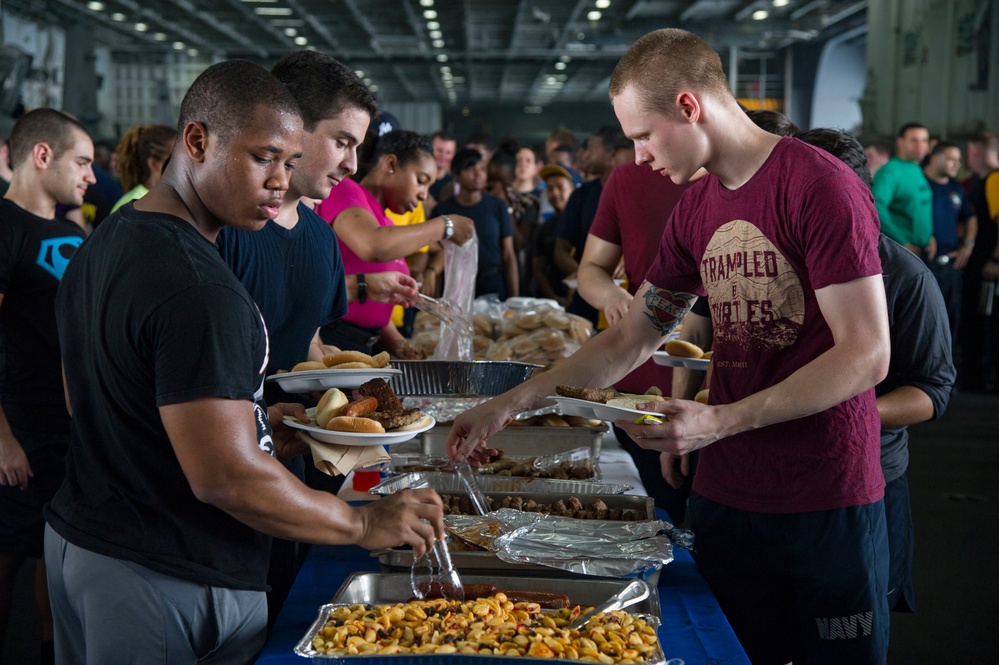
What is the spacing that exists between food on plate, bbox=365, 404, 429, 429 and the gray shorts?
34 centimetres

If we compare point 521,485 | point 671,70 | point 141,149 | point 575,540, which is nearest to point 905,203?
point 141,149

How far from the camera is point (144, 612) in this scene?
1286mm

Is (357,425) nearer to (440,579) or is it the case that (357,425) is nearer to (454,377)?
(440,579)

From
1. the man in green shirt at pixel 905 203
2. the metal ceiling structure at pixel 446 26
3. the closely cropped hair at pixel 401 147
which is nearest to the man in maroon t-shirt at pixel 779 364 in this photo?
the closely cropped hair at pixel 401 147

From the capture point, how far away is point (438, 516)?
1401 mm

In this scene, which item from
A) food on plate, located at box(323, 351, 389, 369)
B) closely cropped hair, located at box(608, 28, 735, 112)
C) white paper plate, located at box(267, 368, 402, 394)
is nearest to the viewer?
closely cropped hair, located at box(608, 28, 735, 112)

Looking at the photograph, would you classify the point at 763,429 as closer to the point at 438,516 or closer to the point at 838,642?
the point at 838,642

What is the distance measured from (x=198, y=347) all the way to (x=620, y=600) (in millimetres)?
774

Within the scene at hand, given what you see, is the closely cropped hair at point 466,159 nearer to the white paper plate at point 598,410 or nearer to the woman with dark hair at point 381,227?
the woman with dark hair at point 381,227

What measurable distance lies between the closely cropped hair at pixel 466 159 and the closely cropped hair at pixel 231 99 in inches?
152

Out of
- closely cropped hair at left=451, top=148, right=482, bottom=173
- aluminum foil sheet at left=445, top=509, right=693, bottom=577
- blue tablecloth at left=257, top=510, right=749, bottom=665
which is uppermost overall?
closely cropped hair at left=451, top=148, right=482, bottom=173

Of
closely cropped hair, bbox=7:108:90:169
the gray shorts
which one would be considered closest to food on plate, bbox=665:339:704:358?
the gray shorts

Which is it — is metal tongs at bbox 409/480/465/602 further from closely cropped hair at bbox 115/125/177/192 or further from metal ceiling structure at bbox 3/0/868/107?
metal ceiling structure at bbox 3/0/868/107

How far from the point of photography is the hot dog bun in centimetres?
147
